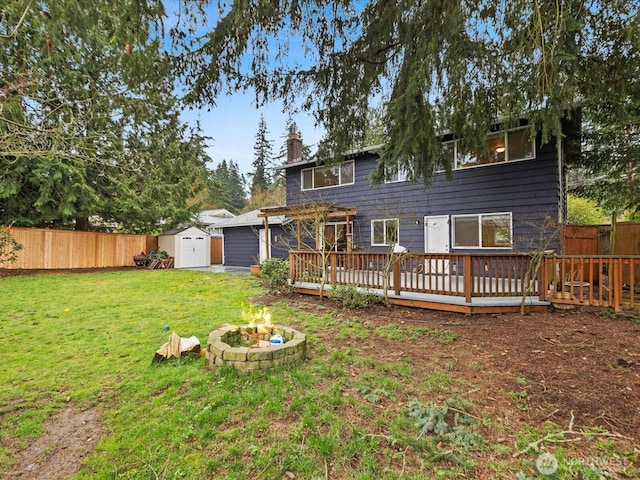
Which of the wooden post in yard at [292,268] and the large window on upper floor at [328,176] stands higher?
the large window on upper floor at [328,176]

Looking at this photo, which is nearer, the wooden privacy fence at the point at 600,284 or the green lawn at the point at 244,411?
the green lawn at the point at 244,411

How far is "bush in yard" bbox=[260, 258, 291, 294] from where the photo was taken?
27.4ft

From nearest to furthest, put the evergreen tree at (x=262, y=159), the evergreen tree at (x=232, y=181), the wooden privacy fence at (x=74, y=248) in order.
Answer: the wooden privacy fence at (x=74, y=248)
the evergreen tree at (x=262, y=159)
the evergreen tree at (x=232, y=181)

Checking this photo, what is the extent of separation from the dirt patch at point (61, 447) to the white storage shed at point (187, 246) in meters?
14.0

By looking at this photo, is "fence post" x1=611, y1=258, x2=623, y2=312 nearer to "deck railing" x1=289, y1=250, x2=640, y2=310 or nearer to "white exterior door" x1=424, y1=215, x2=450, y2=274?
"deck railing" x1=289, y1=250, x2=640, y2=310

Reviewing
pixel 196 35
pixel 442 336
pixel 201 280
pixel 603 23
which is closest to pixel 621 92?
pixel 603 23

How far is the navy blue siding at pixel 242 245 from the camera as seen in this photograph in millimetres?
15220

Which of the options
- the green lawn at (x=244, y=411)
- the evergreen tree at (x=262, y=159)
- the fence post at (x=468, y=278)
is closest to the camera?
the green lawn at (x=244, y=411)


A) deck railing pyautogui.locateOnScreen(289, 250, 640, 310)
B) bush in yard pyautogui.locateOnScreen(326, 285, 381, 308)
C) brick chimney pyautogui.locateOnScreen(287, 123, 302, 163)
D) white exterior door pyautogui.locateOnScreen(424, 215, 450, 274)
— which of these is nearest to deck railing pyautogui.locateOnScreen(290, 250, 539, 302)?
deck railing pyautogui.locateOnScreen(289, 250, 640, 310)

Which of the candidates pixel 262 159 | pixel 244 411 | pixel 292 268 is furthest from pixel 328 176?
pixel 262 159

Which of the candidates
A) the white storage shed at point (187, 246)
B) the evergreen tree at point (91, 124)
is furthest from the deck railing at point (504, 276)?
the white storage shed at point (187, 246)

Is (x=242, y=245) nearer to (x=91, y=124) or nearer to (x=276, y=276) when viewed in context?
(x=91, y=124)

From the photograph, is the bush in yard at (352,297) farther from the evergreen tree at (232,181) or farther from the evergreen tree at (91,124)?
the evergreen tree at (232,181)

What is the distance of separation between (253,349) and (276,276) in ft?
15.9
